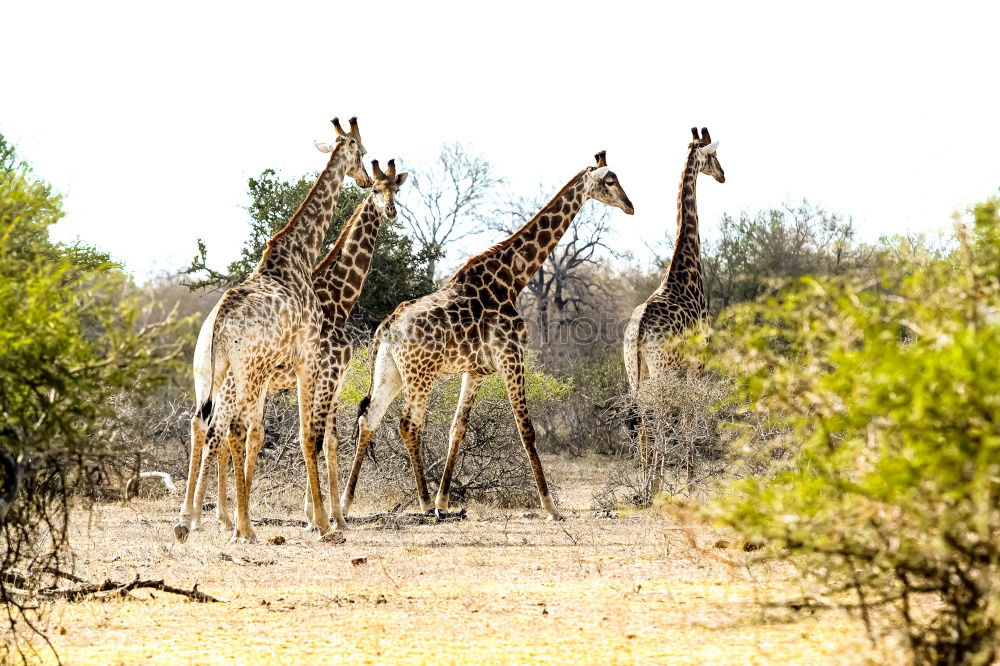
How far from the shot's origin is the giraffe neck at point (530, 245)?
10.5 m

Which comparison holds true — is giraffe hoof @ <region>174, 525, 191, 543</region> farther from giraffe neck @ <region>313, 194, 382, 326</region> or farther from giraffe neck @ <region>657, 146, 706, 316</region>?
giraffe neck @ <region>657, 146, 706, 316</region>

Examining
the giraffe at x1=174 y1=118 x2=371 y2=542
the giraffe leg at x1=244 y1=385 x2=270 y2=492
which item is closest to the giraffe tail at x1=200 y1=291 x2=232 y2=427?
the giraffe at x1=174 y1=118 x2=371 y2=542

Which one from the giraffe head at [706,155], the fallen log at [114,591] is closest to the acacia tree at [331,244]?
the giraffe head at [706,155]

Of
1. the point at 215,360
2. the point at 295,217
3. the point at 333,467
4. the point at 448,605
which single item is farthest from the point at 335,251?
the point at 448,605

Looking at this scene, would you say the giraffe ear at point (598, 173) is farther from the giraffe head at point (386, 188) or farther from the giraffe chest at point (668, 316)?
the giraffe head at point (386, 188)

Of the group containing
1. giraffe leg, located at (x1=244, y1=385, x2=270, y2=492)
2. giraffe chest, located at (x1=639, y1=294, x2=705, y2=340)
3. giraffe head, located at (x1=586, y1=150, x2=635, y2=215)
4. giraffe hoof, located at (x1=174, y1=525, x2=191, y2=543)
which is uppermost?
giraffe head, located at (x1=586, y1=150, x2=635, y2=215)

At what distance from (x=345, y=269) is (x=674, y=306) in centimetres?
310

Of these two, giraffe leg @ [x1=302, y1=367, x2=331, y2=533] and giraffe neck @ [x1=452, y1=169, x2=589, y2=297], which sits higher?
giraffe neck @ [x1=452, y1=169, x2=589, y2=297]

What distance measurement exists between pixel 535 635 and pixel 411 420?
533cm

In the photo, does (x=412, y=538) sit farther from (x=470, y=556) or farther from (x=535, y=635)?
(x=535, y=635)

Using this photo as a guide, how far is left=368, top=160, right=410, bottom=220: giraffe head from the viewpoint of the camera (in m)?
10.1

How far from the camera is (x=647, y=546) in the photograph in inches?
302

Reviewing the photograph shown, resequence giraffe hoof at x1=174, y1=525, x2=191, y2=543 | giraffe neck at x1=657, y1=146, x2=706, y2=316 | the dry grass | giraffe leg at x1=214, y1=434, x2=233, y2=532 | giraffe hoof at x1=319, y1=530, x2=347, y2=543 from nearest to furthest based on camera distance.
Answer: the dry grass
giraffe hoof at x1=174, y1=525, x2=191, y2=543
giraffe hoof at x1=319, y1=530, x2=347, y2=543
giraffe leg at x1=214, y1=434, x2=233, y2=532
giraffe neck at x1=657, y1=146, x2=706, y2=316

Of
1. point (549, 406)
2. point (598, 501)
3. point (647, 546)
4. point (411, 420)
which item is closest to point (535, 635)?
point (647, 546)
